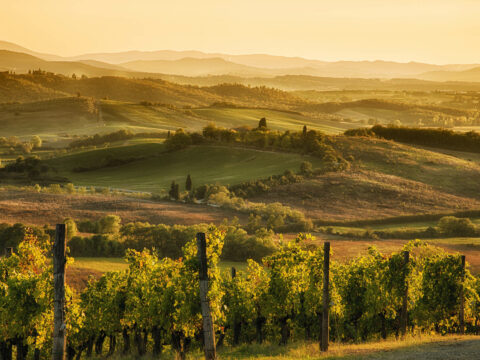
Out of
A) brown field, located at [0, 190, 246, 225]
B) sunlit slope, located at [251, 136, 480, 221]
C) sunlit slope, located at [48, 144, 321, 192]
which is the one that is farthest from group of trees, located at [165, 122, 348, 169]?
brown field, located at [0, 190, 246, 225]

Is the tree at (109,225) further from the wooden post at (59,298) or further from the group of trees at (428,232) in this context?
the wooden post at (59,298)

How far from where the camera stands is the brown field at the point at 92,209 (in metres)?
65.9

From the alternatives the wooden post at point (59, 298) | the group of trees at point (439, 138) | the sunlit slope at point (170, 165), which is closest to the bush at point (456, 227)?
the sunlit slope at point (170, 165)

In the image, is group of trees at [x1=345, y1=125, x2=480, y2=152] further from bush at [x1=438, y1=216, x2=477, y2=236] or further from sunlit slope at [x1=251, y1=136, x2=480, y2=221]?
bush at [x1=438, y1=216, x2=477, y2=236]

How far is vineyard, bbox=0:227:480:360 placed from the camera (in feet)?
85.9

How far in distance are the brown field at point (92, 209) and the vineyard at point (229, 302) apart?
1375 inches

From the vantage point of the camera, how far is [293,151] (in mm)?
117500

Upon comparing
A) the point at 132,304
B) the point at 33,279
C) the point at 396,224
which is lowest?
the point at 396,224

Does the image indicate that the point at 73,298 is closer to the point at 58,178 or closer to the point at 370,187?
the point at 370,187

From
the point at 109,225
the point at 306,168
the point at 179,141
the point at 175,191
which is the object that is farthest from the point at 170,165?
the point at 109,225

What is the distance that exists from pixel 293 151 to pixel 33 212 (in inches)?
2433

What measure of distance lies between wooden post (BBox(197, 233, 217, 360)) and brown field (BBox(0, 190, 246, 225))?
43984 mm

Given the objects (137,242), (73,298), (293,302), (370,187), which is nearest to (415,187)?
(370,187)

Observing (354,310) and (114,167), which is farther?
(114,167)
